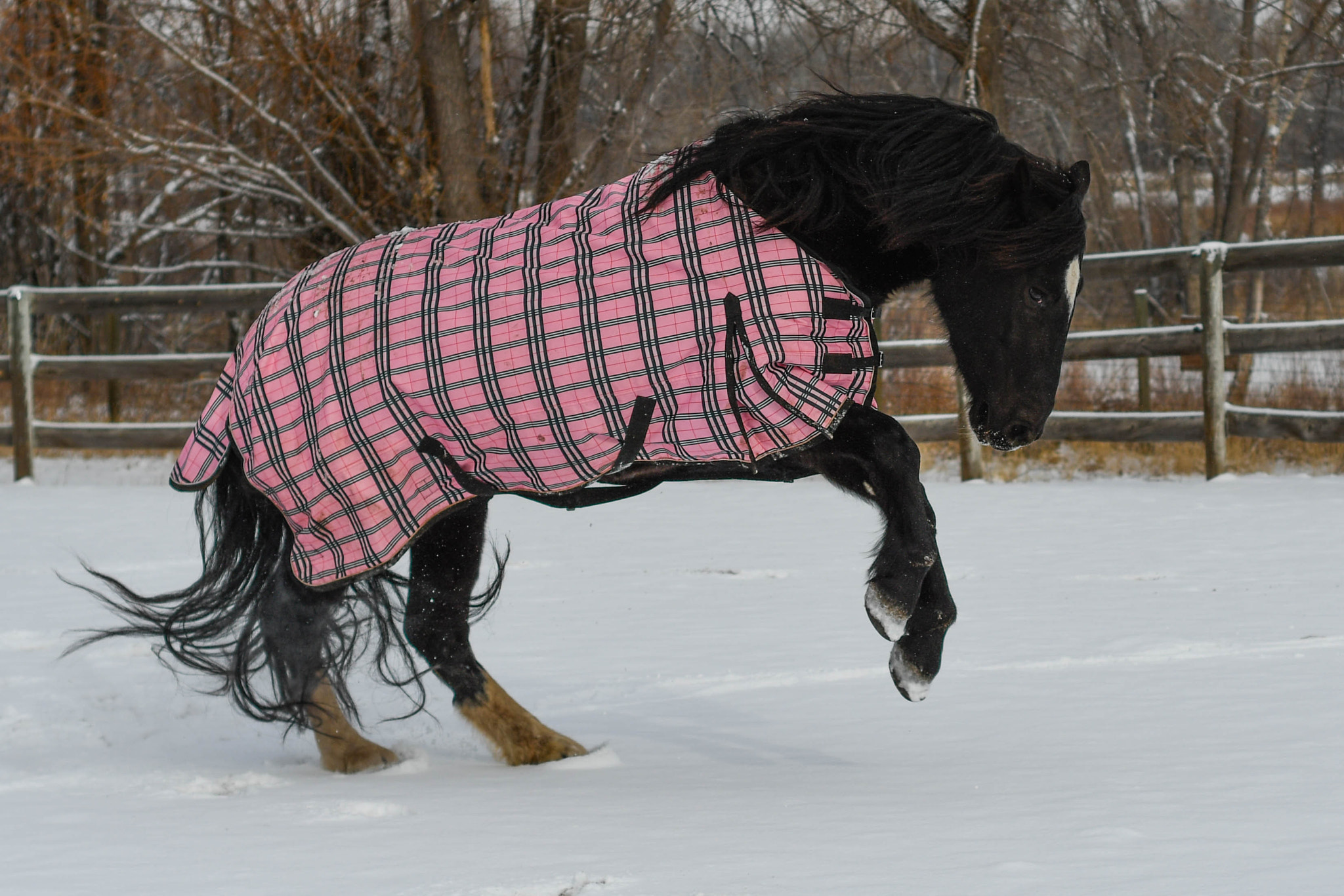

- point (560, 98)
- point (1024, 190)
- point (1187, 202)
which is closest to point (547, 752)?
point (1024, 190)

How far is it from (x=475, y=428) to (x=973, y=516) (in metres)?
4.23

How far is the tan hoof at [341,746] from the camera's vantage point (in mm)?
2949

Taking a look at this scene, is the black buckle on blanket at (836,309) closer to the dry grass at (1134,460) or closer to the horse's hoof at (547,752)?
the horse's hoof at (547,752)

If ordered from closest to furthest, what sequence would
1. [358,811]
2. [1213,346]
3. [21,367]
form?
[358,811] → [1213,346] → [21,367]

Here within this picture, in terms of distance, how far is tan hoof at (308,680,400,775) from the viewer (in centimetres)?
295

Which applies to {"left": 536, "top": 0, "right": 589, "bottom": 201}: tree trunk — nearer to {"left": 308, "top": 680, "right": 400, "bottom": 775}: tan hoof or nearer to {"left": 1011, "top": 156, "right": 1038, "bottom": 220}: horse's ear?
{"left": 308, "top": 680, "right": 400, "bottom": 775}: tan hoof

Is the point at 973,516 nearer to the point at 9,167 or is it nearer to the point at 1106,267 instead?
the point at 1106,267

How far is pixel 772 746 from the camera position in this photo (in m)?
2.89

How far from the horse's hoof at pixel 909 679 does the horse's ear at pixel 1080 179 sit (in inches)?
38.1

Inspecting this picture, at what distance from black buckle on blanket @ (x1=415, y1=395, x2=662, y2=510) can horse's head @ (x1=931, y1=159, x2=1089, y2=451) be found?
67 centimetres

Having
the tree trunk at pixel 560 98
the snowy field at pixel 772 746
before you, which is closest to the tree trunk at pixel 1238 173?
the tree trunk at pixel 560 98

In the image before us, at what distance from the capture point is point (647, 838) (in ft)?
7.03

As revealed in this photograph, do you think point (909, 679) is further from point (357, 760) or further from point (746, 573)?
point (746, 573)

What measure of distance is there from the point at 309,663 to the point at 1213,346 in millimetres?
5725
